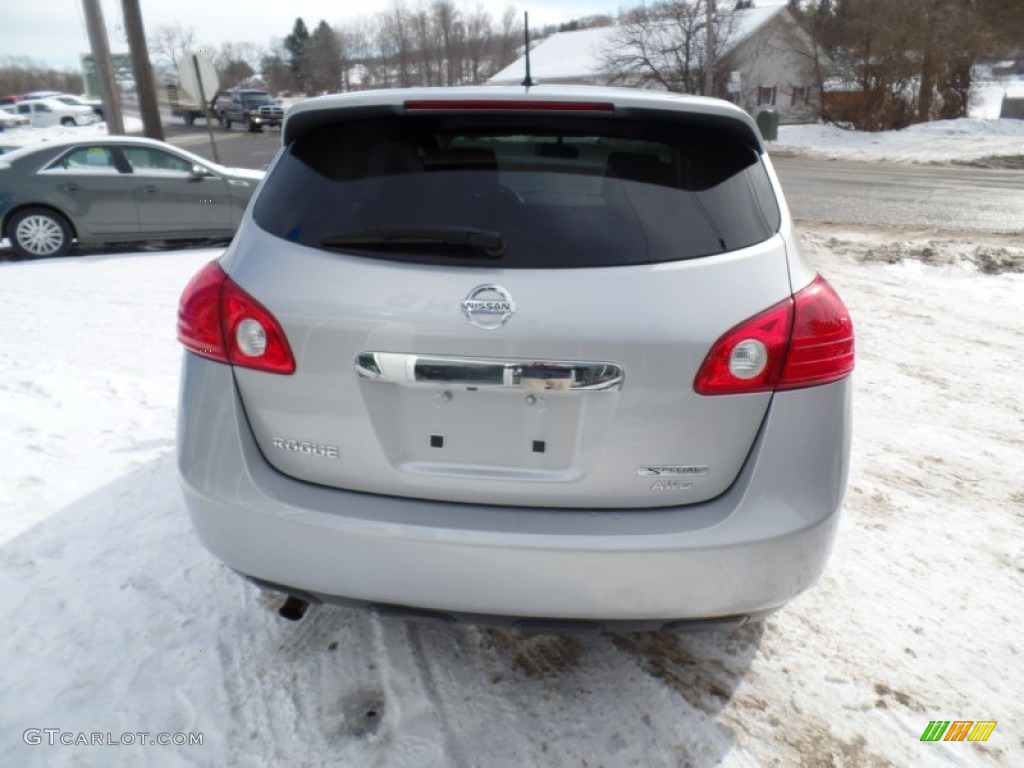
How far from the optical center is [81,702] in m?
2.26

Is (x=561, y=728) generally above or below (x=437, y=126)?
below

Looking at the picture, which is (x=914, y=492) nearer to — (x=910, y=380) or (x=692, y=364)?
(x=910, y=380)

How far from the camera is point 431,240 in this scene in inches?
75.8

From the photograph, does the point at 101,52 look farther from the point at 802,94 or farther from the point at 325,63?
the point at 325,63

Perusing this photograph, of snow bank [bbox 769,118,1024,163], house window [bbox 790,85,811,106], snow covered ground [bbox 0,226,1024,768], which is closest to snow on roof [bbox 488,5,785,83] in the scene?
house window [bbox 790,85,811,106]

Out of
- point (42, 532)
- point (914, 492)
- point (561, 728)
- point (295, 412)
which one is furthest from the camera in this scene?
point (914, 492)

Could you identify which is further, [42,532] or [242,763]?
[42,532]

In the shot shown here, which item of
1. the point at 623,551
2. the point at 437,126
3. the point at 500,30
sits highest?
the point at 500,30

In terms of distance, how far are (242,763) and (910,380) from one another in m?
4.59

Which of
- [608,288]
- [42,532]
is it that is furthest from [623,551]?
[42,532]

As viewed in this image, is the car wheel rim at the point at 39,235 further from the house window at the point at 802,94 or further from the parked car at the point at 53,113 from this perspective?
the parked car at the point at 53,113

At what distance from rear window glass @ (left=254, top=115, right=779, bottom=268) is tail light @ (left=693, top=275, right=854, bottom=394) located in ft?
0.72

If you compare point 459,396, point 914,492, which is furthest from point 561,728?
point 914,492

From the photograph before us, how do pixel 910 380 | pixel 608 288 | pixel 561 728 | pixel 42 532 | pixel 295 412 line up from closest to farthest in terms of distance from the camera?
pixel 608 288, pixel 295 412, pixel 561 728, pixel 42 532, pixel 910 380
